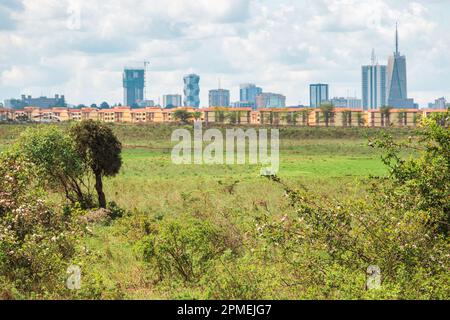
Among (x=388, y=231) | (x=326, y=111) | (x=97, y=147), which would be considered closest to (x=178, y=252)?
(x=388, y=231)

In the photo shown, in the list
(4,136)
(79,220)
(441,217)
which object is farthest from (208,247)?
(4,136)

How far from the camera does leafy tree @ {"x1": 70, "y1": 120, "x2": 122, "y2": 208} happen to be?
106ft

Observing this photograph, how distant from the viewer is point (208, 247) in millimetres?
18359

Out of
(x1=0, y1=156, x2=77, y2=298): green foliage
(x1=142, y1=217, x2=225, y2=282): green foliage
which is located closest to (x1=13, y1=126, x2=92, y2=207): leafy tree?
(x1=0, y1=156, x2=77, y2=298): green foliage

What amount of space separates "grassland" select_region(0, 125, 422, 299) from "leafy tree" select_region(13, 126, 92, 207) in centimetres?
306

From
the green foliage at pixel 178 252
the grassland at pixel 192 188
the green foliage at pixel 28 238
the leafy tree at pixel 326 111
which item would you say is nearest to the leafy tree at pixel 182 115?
the leafy tree at pixel 326 111

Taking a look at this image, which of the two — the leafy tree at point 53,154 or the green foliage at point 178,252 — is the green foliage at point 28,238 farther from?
the leafy tree at point 53,154

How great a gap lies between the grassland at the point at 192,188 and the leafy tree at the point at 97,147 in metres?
2.18

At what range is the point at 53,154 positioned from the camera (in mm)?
30312

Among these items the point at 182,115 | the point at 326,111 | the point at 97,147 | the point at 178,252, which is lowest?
the point at 178,252

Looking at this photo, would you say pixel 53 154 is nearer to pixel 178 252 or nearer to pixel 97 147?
pixel 97 147

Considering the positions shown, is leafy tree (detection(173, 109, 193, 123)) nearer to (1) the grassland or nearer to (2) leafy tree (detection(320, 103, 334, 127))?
(2) leafy tree (detection(320, 103, 334, 127))

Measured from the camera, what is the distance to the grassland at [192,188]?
20.7 meters

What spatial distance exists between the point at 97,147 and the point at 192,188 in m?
14.8
